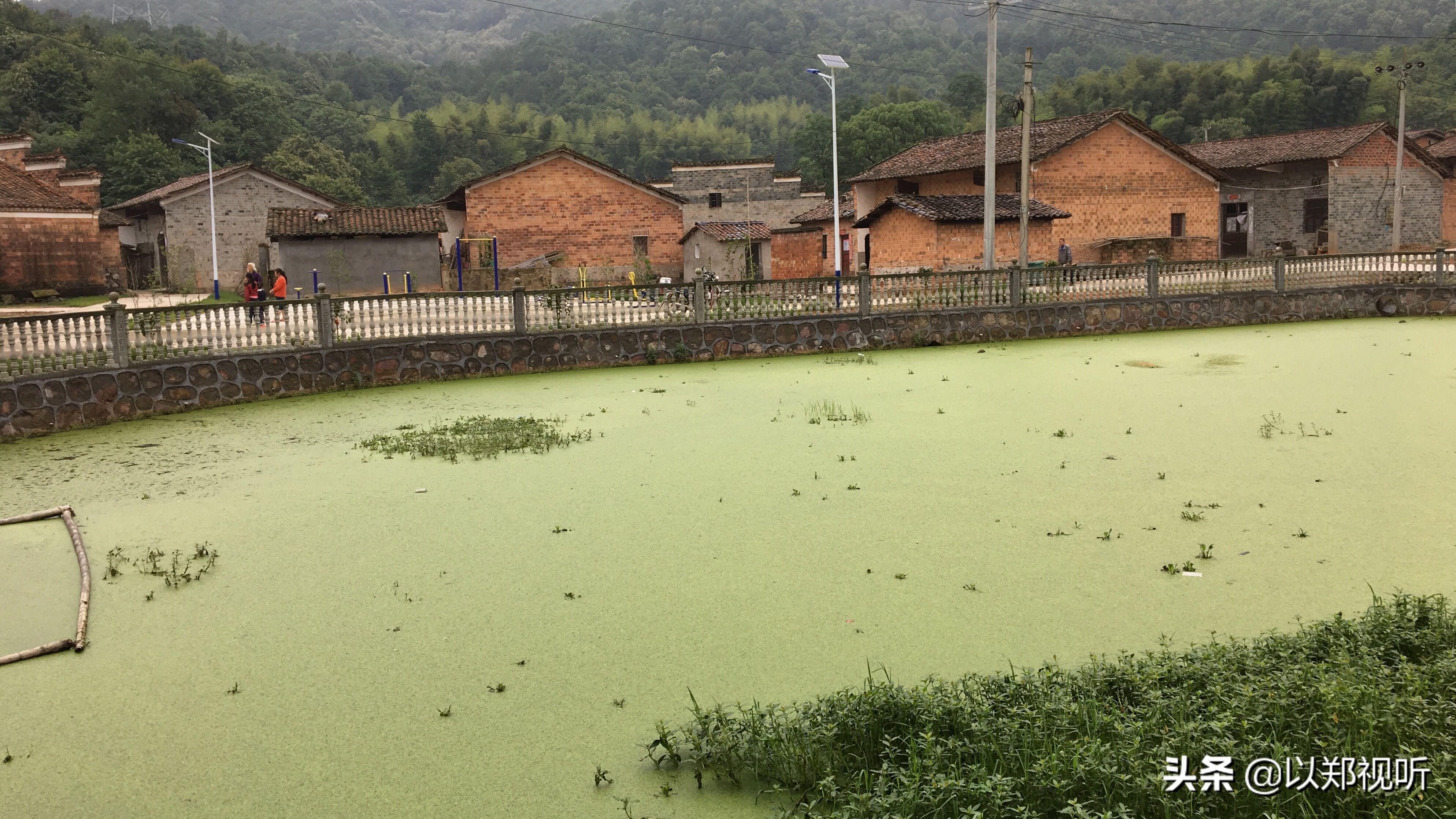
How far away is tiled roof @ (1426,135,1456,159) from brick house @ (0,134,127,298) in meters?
42.4

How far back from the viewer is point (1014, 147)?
31.4m

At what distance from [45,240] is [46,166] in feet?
28.7

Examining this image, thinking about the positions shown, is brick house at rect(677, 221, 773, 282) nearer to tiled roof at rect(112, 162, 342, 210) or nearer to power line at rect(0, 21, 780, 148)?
tiled roof at rect(112, 162, 342, 210)

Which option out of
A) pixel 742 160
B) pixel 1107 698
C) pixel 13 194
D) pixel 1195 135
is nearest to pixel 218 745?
pixel 1107 698

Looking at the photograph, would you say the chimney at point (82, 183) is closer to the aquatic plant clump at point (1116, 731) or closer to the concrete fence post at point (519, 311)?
the concrete fence post at point (519, 311)

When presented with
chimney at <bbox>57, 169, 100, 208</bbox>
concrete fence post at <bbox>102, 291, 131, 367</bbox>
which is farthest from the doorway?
chimney at <bbox>57, 169, 100, 208</bbox>

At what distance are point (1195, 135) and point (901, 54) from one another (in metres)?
34.4

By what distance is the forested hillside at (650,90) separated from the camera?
55.0 meters

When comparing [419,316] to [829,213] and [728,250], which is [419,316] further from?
[829,213]

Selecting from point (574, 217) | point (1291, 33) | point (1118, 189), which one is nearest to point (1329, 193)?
point (1118, 189)

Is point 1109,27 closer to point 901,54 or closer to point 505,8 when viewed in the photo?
point 901,54

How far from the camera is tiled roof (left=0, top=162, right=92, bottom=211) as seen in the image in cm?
3147

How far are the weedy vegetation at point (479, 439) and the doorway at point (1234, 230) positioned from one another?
3327 centimetres

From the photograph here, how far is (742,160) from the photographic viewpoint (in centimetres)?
4603
